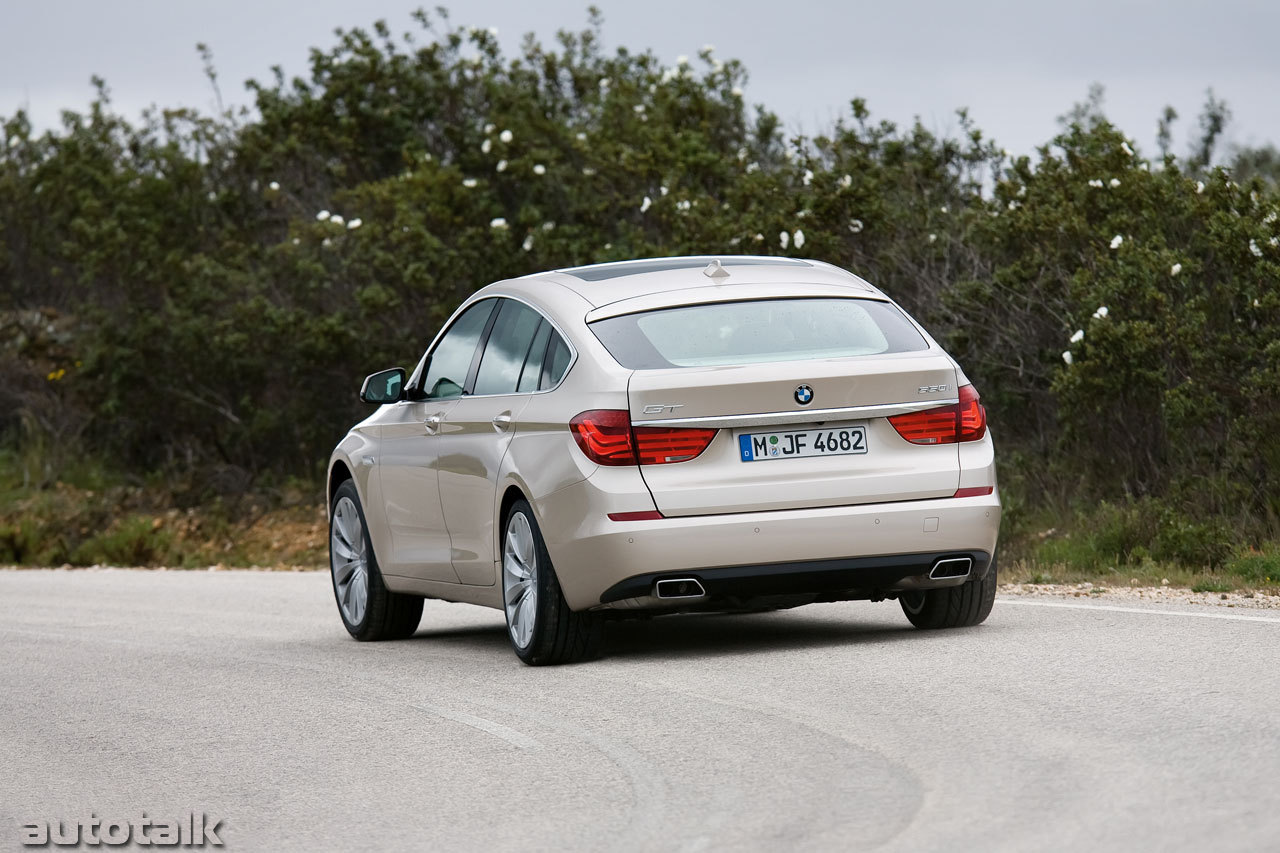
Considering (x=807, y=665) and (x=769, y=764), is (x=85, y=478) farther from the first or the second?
(x=769, y=764)

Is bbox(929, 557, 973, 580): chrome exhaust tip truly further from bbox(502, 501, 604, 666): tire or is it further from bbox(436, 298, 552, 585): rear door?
bbox(436, 298, 552, 585): rear door

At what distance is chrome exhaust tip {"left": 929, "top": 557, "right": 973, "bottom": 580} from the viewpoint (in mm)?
8797

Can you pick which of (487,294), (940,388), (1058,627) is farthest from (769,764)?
(487,294)

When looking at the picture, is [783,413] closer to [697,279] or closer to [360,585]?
[697,279]

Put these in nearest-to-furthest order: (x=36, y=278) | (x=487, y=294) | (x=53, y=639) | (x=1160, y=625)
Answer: (x=1160, y=625) < (x=487, y=294) < (x=53, y=639) < (x=36, y=278)

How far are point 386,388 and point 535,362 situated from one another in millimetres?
1530

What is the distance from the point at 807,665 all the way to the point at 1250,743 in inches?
102

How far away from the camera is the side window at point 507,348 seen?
9.46 meters

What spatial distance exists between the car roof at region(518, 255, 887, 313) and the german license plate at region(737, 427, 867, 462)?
2.82 feet

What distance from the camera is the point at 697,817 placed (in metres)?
5.73

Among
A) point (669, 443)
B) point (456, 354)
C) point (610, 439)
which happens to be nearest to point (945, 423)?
point (669, 443)

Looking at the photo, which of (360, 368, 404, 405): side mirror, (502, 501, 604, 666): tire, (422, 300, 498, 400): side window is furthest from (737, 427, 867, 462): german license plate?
(360, 368, 404, 405): side mirror

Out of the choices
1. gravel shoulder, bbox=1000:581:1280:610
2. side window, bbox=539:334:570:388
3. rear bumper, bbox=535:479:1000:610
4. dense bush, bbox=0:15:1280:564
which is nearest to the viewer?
rear bumper, bbox=535:479:1000:610

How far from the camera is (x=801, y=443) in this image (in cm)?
853
